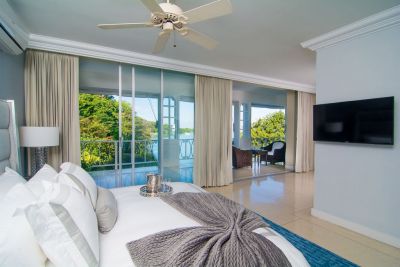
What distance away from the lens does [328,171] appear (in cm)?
287

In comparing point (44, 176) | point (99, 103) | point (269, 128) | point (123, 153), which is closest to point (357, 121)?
point (44, 176)

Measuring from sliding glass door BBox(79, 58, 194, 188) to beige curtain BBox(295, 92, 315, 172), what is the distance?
3.52 meters

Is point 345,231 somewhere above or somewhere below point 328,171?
below

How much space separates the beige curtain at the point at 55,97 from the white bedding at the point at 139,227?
1.85 meters

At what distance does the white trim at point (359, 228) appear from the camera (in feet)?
7.30

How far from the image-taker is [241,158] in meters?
6.14

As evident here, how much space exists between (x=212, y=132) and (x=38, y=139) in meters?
3.02

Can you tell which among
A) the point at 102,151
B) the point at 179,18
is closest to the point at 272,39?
the point at 179,18

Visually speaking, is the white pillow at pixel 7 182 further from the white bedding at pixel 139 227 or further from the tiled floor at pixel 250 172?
the tiled floor at pixel 250 172

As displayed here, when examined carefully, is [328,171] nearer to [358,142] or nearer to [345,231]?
[358,142]

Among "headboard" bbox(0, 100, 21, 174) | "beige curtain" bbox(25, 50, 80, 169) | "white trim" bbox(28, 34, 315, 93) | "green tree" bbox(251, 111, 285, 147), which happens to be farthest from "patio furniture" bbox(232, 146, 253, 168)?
"headboard" bbox(0, 100, 21, 174)

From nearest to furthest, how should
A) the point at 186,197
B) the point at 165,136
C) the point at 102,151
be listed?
the point at 186,197 < the point at 165,136 < the point at 102,151

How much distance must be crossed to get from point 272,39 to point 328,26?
2.30ft

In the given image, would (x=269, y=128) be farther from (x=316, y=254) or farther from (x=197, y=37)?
(x=197, y=37)
